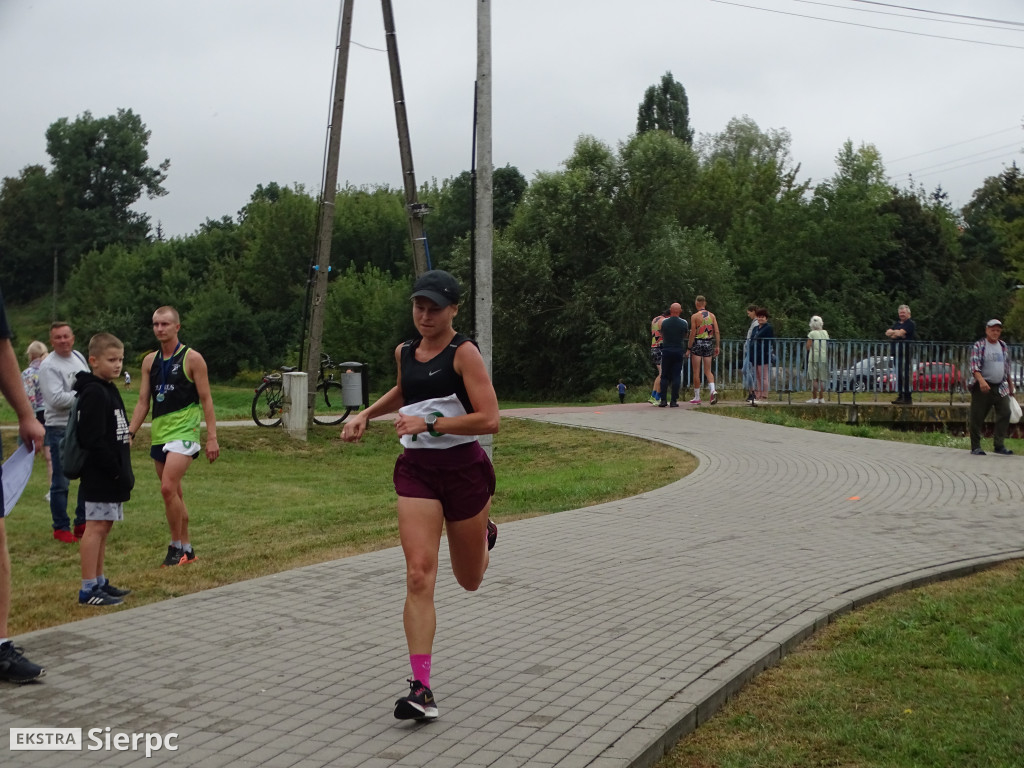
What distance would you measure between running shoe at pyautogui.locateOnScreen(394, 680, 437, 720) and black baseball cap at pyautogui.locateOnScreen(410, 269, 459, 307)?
1642mm

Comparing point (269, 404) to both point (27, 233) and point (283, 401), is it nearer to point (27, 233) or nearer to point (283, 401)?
point (283, 401)

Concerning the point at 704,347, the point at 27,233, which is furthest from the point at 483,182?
the point at 27,233

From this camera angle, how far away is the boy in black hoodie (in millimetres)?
7277

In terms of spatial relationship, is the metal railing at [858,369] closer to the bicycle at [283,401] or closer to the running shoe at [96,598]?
the bicycle at [283,401]

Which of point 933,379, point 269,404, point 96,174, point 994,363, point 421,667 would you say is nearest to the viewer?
point 421,667

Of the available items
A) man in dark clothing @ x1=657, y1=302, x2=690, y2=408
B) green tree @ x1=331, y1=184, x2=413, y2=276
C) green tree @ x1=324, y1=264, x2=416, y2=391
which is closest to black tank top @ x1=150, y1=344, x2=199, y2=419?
man in dark clothing @ x1=657, y1=302, x2=690, y2=408

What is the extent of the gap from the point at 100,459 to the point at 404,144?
509 inches

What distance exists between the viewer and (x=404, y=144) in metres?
19.4

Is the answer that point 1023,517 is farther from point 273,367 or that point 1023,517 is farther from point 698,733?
point 273,367

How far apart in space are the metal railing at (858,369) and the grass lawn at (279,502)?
6042 mm

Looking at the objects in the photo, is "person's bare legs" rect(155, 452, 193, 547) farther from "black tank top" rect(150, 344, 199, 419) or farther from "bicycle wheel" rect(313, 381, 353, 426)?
"bicycle wheel" rect(313, 381, 353, 426)

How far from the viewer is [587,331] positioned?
1406 inches

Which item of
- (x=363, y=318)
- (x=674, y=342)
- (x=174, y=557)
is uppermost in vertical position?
(x=363, y=318)

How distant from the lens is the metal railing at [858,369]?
23.1 metres
